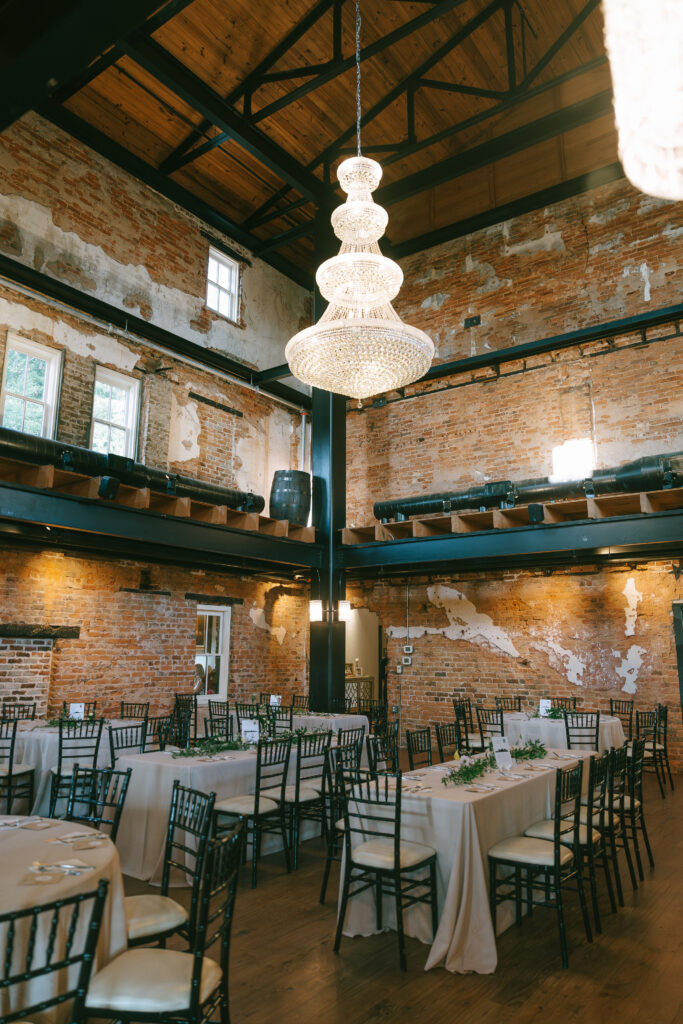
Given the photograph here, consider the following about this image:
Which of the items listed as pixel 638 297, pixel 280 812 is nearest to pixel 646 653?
pixel 638 297

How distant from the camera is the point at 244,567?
10070 millimetres

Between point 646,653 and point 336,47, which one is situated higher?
point 336,47

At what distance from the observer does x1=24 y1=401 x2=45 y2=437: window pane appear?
8.30 metres

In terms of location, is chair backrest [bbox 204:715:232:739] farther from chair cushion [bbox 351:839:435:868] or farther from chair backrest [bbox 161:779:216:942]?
chair backrest [bbox 161:779:216:942]

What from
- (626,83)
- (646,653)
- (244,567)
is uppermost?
(626,83)

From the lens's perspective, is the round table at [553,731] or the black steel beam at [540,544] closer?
the black steel beam at [540,544]

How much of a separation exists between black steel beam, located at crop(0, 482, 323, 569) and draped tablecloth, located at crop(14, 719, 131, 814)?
1944mm

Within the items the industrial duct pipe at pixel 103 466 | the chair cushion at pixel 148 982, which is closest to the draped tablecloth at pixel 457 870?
the chair cushion at pixel 148 982

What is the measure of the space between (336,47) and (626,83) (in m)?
5.12

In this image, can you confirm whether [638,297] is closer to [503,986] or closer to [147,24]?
[147,24]

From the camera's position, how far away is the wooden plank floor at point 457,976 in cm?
297

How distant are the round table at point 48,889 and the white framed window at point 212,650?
726 cm

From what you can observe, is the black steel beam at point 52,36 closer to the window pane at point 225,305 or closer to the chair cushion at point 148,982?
the chair cushion at point 148,982

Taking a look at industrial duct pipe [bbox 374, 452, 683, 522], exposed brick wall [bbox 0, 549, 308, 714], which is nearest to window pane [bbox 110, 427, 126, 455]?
exposed brick wall [bbox 0, 549, 308, 714]
